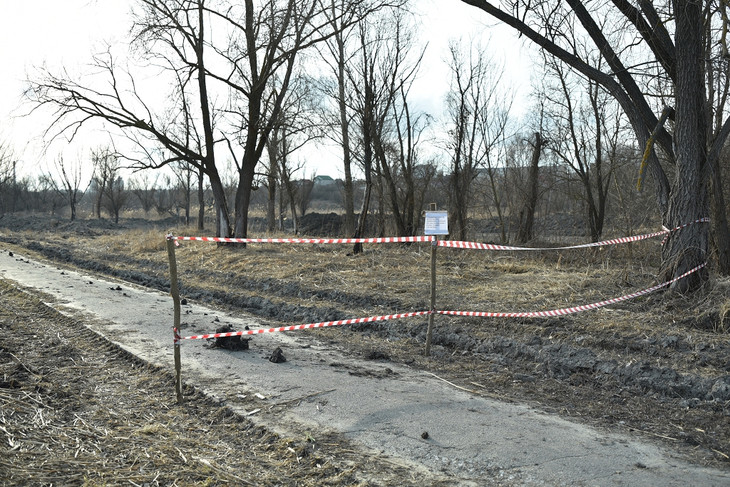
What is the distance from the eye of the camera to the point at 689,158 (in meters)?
8.45

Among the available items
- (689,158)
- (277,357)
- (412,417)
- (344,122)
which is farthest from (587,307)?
(344,122)

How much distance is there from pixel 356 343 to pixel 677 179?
17.3 feet

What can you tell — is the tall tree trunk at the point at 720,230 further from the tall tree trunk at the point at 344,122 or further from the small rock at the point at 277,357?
the tall tree trunk at the point at 344,122

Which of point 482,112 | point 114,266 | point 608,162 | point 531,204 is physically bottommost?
point 114,266

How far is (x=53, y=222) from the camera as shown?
43094mm

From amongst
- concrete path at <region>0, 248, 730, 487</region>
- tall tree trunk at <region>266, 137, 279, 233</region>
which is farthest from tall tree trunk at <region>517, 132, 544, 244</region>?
concrete path at <region>0, 248, 730, 487</region>

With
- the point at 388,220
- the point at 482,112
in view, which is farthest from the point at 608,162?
the point at 388,220

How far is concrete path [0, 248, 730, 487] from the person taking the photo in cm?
408

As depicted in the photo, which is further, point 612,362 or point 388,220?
point 388,220

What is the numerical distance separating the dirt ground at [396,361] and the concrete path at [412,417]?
298 mm

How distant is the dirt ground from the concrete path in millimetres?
298

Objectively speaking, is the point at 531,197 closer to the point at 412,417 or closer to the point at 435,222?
the point at 435,222

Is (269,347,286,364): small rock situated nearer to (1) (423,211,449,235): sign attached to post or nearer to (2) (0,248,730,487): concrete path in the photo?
(2) (0,248,730,487): concrete path

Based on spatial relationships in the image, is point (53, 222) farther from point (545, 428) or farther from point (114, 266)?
point (545, 428)
